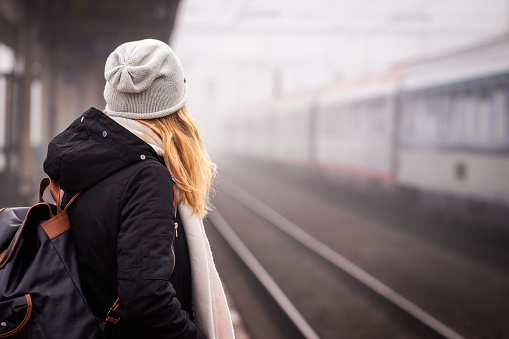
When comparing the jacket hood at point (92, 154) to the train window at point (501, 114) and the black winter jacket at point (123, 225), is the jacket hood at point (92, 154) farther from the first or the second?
the train window at point (501, 114)

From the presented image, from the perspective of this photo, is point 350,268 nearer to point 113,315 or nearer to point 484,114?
point 484,114

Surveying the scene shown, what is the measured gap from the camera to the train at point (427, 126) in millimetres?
8461

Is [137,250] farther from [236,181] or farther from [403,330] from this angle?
[236,181]

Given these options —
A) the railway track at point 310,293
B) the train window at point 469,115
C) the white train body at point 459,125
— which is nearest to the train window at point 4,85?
the railway track at point 310,293

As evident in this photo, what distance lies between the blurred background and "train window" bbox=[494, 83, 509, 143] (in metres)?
0.03

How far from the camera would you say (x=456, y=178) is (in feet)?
30.6

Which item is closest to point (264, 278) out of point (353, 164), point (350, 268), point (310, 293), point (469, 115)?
point (310, 293)

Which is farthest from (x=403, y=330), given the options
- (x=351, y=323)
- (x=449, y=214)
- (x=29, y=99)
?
(x=29, y=99)

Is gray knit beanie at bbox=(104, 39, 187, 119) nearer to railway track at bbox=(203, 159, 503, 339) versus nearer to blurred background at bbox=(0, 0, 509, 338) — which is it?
blurred background at bbox=(0, 0, 509, 338)

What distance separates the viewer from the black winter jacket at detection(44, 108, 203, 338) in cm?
135

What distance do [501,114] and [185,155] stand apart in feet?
25.2

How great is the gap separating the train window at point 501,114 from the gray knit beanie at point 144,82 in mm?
7379

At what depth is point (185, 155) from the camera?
155cm

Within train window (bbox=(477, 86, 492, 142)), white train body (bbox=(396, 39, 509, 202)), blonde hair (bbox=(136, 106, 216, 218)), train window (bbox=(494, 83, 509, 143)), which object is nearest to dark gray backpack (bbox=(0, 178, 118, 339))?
blonde hair (bbox=(136, 106, 216, 218))
